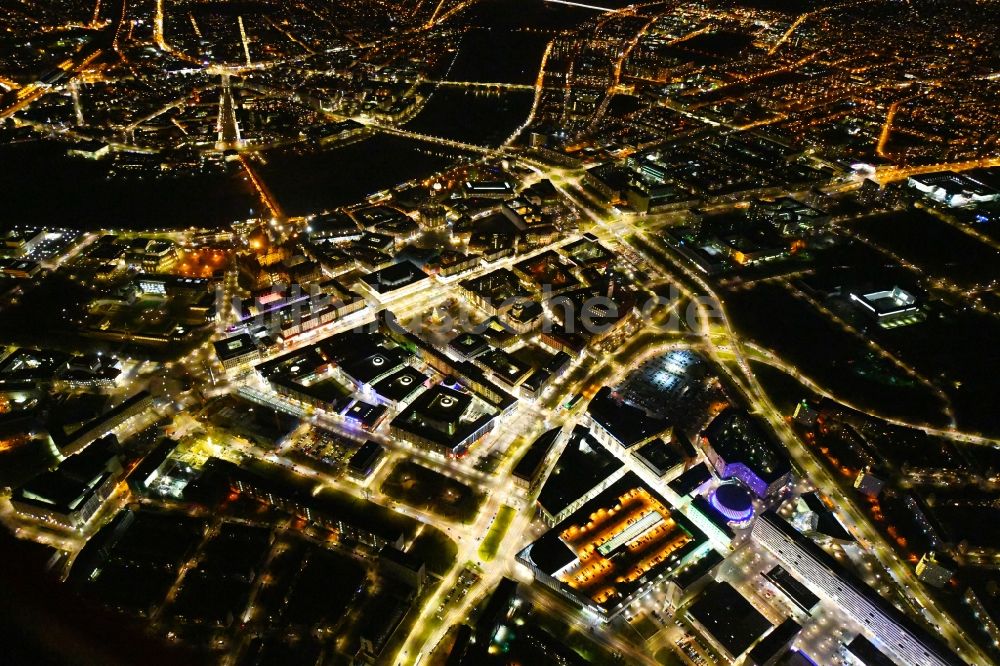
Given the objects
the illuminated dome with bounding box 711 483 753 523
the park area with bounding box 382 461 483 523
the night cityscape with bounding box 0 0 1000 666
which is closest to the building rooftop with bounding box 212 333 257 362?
the night cityscape with bounding box 0 0 1000 666

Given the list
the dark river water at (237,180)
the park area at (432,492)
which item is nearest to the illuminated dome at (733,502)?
the park area at (432,492)

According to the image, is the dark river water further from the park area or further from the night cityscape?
the park area

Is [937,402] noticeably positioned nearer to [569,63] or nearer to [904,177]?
[904,177]

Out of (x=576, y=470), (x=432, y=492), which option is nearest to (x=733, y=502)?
(x=576, y=470)

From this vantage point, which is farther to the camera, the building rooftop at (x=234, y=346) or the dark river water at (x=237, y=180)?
the dark river water at (x=237, y=180)

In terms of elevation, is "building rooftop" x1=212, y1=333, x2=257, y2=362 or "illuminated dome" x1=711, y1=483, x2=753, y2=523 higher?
"building rooftop" x1=212, y1=333, x2=257, y2=362

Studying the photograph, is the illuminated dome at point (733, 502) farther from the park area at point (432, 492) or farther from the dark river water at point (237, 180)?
the dark river water at point (237, 180)
